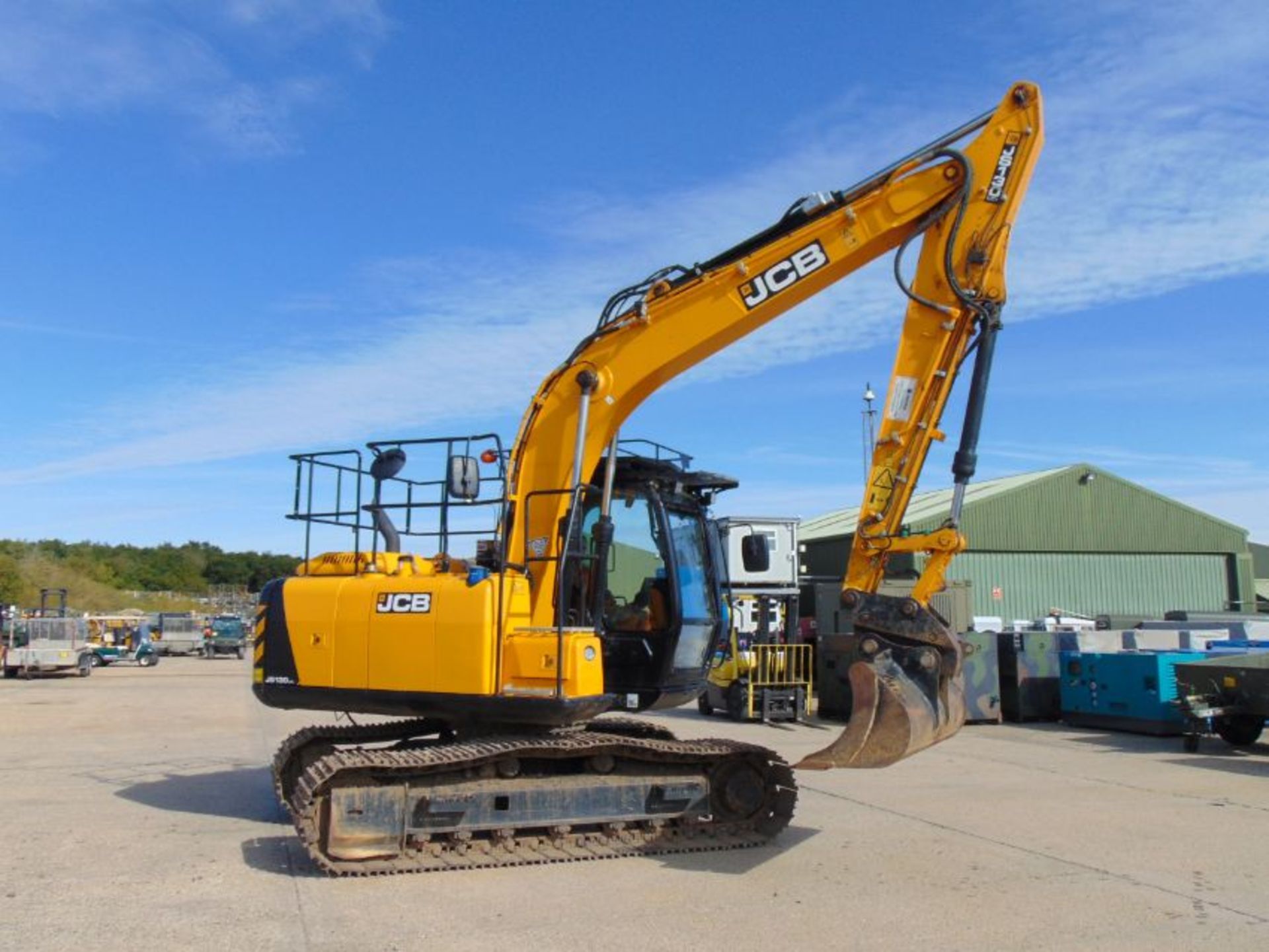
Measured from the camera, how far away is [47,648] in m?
→ 31.0

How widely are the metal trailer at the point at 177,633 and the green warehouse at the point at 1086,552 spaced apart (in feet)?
87.6

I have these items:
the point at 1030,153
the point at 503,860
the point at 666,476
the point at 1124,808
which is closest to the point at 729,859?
the point at 503,860

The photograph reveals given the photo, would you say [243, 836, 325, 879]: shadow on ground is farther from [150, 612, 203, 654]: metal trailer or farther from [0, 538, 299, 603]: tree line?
[0, 538, 299, 603]: tree line

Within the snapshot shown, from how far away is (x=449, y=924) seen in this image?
644 cm

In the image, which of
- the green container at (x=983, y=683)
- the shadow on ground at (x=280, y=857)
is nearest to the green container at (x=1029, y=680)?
the green container at (x=983, y=683)

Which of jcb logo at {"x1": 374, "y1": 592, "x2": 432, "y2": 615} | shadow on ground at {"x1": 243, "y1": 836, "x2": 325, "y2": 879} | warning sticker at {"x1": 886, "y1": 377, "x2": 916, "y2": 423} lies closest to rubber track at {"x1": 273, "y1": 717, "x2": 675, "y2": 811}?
shadow on ground at {"x1": 243, "y1": 836, "x2": 325, "y2": 879}

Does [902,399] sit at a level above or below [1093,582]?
above

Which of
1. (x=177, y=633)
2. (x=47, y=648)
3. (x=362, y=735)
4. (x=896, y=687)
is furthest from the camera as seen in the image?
(x=177, y=633)

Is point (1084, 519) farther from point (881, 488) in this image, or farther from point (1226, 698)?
point (881, 488)

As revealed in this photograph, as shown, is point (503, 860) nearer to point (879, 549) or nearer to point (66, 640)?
point (879, 549)

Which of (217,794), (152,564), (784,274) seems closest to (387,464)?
(784,274)

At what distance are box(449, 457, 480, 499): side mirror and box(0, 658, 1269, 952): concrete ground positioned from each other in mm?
2739

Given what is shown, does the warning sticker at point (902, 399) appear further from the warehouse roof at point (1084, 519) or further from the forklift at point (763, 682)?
the warehouse roof at point (1084, 519)

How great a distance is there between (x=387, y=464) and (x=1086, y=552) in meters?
34.9
